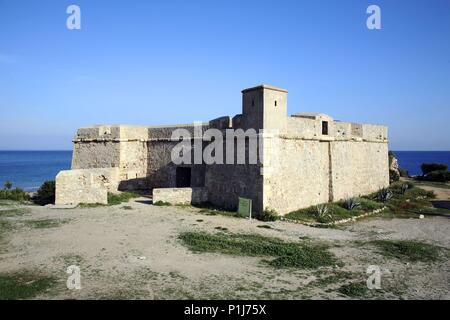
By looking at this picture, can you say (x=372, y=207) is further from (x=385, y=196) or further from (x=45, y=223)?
(x=45, y=223)

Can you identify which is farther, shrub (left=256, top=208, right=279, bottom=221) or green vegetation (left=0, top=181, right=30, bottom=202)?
green vegetation (left=0, top=181, right=30, bottom=202)

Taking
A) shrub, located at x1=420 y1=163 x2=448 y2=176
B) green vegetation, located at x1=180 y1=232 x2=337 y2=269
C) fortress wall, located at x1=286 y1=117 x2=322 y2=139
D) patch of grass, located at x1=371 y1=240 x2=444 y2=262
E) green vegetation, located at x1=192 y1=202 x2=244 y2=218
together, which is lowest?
patch of grass, located at x1=371 y1=240 x2=444 y2=262

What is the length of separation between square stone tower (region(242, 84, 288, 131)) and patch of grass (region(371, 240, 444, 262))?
21.2 ft

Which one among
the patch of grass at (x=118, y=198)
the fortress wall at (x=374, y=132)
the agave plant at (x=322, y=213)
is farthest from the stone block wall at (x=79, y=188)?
the fortress wall at (x=374, y=132)

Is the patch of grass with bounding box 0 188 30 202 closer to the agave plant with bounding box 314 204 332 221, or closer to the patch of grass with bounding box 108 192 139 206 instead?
the patch of grass with bounding box 108 192 139 206

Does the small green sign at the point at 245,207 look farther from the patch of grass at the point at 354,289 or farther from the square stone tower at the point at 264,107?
the patch of grass at the point at 354,289

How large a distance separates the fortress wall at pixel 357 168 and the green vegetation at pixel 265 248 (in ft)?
29.1

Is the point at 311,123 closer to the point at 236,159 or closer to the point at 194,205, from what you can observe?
the point at 236,159

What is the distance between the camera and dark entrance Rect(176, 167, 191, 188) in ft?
64.5

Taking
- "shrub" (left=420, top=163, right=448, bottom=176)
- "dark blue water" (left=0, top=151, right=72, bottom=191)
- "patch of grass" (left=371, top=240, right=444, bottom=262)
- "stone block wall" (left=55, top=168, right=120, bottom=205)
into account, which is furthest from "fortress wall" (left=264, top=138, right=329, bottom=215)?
"dark blue water" (left=0, top=151, right=72, bottom=191)

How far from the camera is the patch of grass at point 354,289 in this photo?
695 cm

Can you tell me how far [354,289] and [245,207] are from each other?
7626 mm

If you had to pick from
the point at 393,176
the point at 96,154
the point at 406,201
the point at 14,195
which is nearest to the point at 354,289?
the point at 406,201
